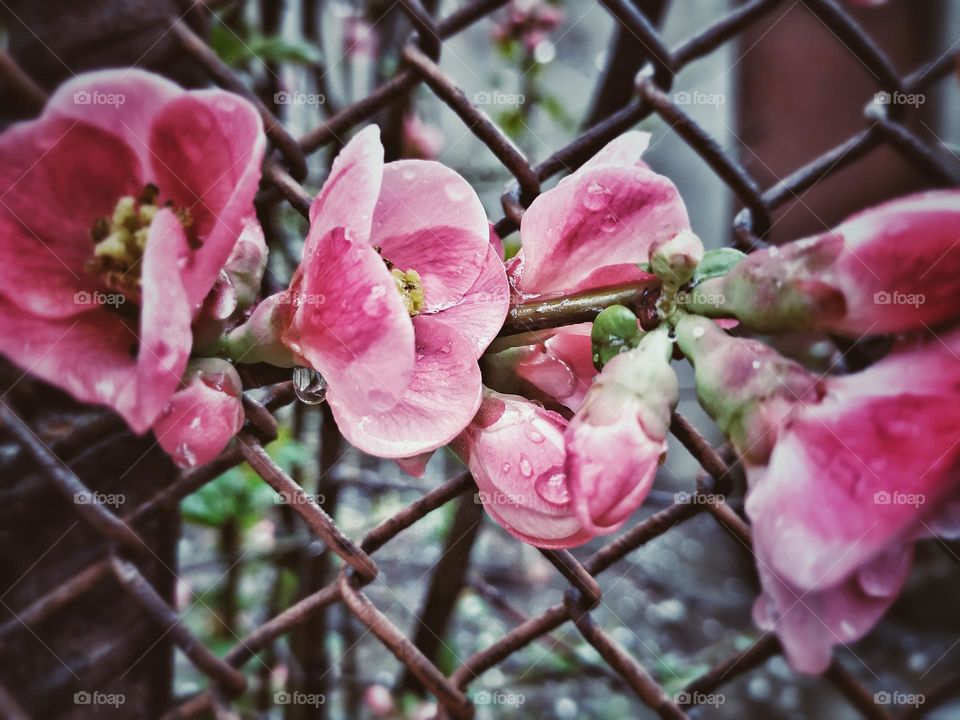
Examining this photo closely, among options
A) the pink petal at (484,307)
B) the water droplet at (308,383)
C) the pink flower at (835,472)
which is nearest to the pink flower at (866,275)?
the pink flower at (835,472)

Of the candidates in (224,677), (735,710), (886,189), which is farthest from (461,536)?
(886,189)

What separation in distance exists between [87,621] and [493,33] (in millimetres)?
1557

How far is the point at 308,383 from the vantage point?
1.33 feet

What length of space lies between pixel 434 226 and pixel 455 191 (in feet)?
0.07

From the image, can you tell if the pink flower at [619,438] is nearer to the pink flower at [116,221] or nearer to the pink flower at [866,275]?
the pink flower at [866,275]

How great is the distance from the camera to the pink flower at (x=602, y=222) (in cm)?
38

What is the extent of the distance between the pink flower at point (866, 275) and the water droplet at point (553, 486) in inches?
4.5

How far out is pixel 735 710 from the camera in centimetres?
167

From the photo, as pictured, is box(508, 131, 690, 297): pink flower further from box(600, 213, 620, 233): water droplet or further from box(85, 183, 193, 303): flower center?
box(85, 183, 193, 303): flower center

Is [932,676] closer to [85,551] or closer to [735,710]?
→ [735,710]

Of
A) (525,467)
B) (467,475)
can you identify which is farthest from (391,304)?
(467,475)

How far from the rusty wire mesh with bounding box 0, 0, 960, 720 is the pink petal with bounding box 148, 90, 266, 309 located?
0.15 m

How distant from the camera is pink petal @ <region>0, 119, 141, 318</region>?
0.33 metres

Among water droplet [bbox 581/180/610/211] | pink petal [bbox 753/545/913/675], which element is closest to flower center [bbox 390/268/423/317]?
water droplet [bbox 581/180/610/211]
